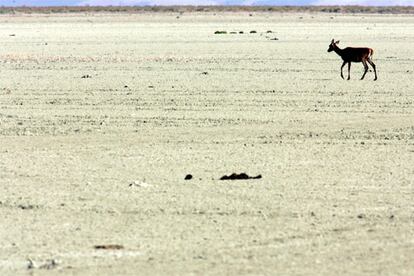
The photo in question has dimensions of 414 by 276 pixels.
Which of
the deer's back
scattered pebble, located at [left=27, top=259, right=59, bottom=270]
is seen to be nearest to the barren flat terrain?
scattered pebble, located at [left=27, top=259, right=59, bottom=270]

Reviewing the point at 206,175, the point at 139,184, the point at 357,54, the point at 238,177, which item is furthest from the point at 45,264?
the point at 357,54

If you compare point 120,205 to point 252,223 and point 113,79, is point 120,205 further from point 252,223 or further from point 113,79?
point 113,79

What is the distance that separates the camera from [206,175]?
39.2 ft

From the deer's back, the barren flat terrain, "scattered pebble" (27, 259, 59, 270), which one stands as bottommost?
the deer's back

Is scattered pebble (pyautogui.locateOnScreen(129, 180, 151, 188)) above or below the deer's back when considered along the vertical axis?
above

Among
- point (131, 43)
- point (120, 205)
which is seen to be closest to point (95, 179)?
point (120, 205)

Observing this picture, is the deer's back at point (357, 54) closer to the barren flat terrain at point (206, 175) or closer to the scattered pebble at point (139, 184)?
the barren flat terrain at point (206, 175)

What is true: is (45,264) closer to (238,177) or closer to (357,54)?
(238,177)

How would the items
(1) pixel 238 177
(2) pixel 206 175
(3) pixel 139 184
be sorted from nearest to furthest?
1. (3) pixel 139 184
2. (1) pixel 238 177
3. (2) pixel 206 175

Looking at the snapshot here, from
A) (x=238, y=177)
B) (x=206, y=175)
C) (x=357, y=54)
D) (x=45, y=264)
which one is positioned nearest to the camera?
(x=45, y=264)

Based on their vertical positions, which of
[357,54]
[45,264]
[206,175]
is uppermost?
[45,264]

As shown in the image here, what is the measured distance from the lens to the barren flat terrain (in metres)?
8.22

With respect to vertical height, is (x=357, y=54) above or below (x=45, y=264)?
below

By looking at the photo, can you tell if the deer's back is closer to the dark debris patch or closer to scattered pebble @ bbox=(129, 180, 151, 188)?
the dark debris patch
